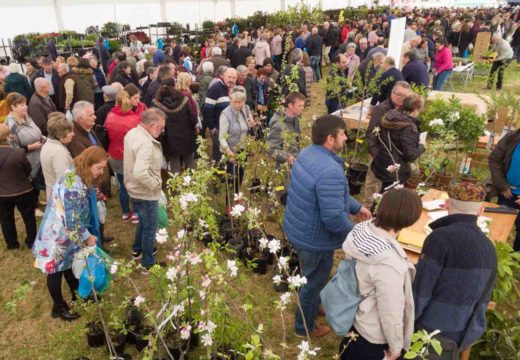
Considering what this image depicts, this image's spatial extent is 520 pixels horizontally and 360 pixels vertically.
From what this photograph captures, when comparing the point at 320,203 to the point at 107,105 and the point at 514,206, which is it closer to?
the point at 514,206

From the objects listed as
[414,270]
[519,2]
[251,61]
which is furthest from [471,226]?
[519,2]

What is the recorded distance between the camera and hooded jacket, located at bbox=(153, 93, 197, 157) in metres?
4.63

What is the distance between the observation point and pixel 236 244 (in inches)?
165

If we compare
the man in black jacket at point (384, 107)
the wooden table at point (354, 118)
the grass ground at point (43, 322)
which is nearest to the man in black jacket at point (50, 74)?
the grass ground at point (43, 322)

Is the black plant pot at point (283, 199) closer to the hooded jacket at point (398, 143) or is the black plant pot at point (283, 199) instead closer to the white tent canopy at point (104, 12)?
the hooded jacket at point (398, 143)

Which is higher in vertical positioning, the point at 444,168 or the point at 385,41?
the point at 385,41

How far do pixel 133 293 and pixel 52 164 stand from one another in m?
1.35

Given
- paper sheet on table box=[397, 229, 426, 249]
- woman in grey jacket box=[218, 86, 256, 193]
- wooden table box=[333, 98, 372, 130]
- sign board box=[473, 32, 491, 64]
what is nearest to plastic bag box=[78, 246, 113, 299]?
woman in grey jacket box=[218, 86, 256, 193]

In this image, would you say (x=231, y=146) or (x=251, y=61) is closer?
(x=231, y=146)

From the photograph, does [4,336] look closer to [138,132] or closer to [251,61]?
[138,132]

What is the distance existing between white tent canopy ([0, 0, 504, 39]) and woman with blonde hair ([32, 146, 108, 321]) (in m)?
13.6

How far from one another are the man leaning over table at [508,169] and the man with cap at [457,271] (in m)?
1.94

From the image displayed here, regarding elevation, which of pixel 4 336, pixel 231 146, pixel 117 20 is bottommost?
pixel 4 336

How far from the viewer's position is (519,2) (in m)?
30.3
